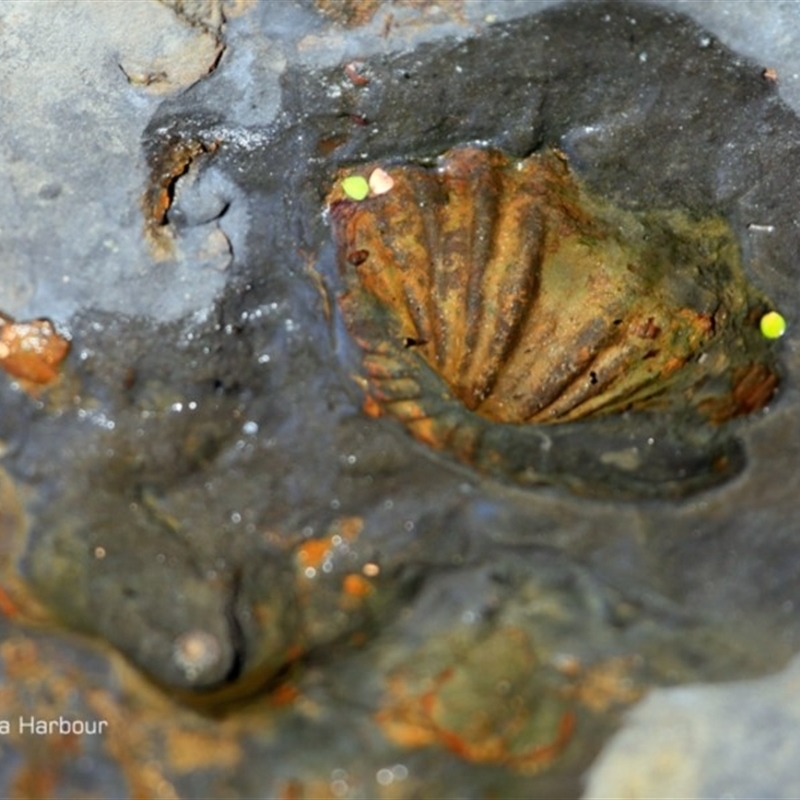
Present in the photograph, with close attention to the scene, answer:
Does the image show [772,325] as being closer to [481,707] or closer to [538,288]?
[538,288]

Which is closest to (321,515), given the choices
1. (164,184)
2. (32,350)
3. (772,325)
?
(32,350)

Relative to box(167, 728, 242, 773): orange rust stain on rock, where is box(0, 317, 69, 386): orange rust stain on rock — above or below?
above

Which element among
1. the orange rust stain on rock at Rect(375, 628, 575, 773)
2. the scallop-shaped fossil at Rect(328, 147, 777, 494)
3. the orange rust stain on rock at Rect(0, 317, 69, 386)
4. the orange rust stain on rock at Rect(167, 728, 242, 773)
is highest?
the scallop-shaped fossil at Rect(328, 147, 777, 494)

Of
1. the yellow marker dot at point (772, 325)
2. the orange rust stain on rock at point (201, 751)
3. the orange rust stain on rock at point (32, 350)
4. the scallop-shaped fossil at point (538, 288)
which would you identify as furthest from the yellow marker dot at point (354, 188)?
the orange rust stain on rock at point (201, 751)

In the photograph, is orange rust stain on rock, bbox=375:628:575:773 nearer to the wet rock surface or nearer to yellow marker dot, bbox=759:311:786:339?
the wet rock surface

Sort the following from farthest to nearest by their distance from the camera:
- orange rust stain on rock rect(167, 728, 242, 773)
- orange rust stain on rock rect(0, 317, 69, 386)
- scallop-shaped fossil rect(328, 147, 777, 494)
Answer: scallop-shaped fossil rect(328, 147, 777, 494)
orange rust stain on rock rect(0, 317, 69, 386)
orange rust stain on rock rect(167, 728, 242, 773)

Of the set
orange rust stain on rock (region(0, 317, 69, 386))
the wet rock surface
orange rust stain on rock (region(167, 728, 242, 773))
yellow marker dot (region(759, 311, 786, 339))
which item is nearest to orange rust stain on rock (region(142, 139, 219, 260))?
the wet rock surface
